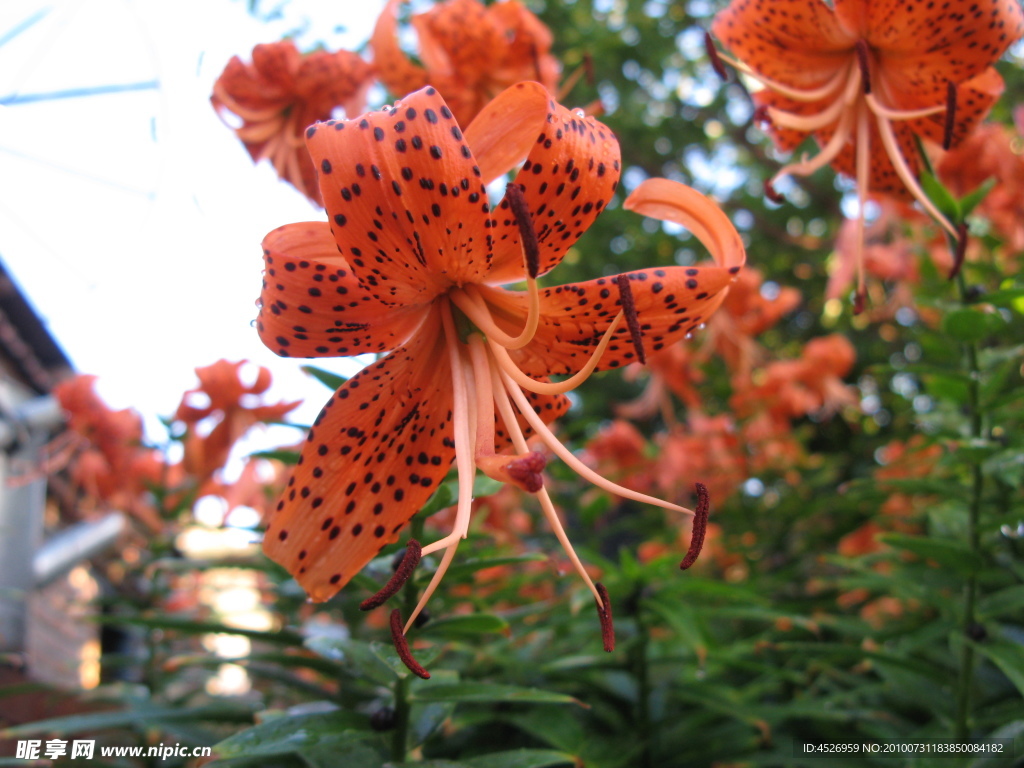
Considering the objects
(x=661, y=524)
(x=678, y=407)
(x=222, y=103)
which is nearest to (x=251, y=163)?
(x=222, y=103)

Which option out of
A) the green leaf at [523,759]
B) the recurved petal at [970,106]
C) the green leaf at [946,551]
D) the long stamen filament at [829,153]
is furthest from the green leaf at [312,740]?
the recurved petal at [970,106]

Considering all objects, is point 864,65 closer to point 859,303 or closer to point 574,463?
point 859,303

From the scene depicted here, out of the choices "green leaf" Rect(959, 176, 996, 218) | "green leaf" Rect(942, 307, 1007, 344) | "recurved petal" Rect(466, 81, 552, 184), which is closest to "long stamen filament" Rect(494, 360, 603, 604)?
"recurved petal" Rect(466, 81, 552, 184)

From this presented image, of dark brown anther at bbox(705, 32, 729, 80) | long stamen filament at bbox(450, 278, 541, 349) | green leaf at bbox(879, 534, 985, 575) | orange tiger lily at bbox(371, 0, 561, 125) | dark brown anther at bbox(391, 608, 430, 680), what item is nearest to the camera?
dark brown anther at bbox(391, 608, 430, 680)

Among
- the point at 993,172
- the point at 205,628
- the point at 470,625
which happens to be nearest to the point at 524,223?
the point at 470,625

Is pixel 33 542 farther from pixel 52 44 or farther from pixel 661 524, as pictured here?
pixel 661 524

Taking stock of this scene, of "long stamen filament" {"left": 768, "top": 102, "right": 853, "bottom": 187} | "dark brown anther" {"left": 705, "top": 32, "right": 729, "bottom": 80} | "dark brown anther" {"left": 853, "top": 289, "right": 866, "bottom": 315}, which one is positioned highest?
"dark brown anther" {"left": 705, "top": 32, "right": 729, "bottom": 80}

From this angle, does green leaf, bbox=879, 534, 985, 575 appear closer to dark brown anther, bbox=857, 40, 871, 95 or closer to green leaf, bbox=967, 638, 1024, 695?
green leaf, bbox=967, 638, 1024, 695
